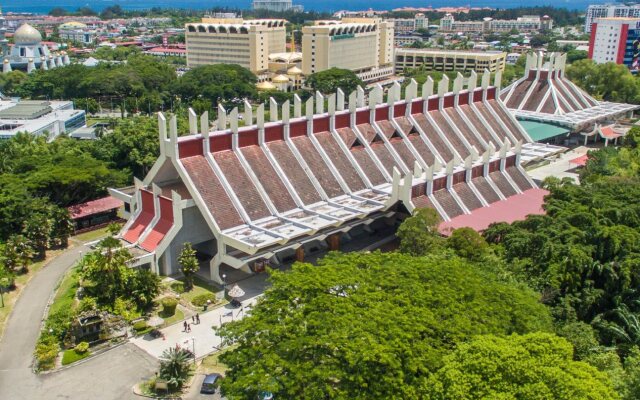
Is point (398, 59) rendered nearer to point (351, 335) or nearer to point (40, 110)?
point (40, 110)

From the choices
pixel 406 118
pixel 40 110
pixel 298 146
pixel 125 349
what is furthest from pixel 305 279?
pixel 40 110

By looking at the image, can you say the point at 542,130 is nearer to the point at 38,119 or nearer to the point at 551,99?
the point at 551,99

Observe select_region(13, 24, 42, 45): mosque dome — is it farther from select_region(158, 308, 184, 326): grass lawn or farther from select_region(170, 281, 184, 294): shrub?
select_region(158, 308, 184, 326): grass lawn

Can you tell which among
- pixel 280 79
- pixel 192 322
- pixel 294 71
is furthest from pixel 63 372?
pixel 294 71

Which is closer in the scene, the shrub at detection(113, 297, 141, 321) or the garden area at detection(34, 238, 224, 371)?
the garden area at detection(34, 238, 224, 371)

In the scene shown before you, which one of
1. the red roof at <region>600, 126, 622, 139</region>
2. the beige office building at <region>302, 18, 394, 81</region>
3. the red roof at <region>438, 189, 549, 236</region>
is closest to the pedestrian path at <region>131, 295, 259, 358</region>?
the red roof at <region>438, 189, 549, 236</region>

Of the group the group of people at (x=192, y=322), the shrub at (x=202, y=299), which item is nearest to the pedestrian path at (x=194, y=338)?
the group of people at (x=192, y=322)
